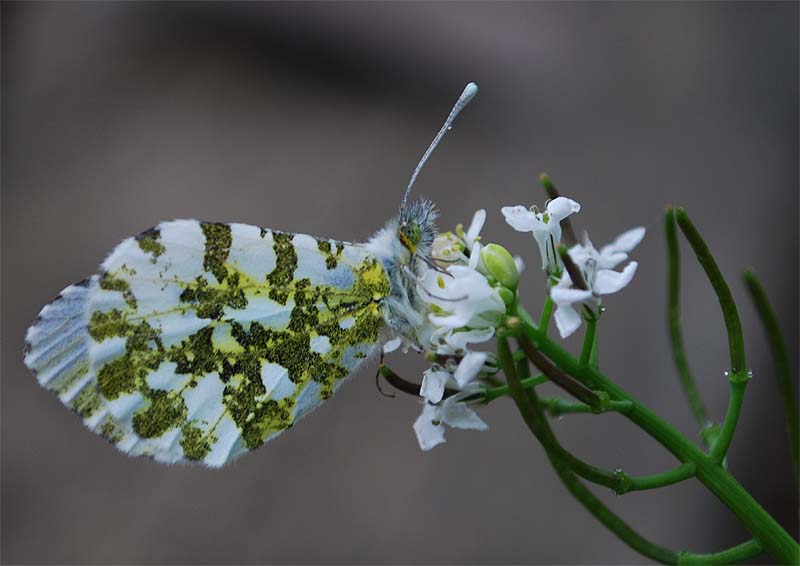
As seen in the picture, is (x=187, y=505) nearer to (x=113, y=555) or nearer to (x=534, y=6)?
(x=113, y=555)

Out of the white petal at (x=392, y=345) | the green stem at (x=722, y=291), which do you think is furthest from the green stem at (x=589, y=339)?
the white petal at (x=392, y=345)

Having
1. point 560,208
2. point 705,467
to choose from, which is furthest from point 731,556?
point 560,208

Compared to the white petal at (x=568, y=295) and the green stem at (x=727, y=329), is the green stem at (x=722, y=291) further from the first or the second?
the white petal at (x=568, y=295)

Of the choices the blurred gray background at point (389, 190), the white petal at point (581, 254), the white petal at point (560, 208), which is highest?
the white petal at point (560, 208)

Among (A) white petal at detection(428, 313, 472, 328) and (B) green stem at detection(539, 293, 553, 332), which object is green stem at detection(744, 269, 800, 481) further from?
(A) white petal at detection(428, 313, 472, 328)

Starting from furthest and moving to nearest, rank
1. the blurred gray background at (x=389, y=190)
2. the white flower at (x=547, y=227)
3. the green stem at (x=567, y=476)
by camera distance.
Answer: the blurred gray background at (x=389, y=190) → the white flower at (x=547, y=227) → the green stem at (x=567, y=476)

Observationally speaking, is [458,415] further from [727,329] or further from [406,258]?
[727,329]

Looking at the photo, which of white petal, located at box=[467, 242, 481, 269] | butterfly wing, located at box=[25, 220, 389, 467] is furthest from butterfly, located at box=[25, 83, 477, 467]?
white petal, located at box=[467, 242, 481, 269]
